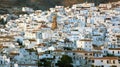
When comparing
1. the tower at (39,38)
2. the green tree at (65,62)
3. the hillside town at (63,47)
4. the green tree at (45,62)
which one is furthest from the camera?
the tower at (39,38)

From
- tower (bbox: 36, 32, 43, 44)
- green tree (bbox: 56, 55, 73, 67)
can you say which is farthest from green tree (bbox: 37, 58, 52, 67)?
tower (bbox: 36, 32, 43, 44)

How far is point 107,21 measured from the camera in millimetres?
77500

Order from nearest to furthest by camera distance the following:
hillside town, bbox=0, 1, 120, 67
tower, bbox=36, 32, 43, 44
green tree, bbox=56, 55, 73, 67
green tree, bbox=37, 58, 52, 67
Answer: green tree, bbox=37, 58, 52, 67
green tree, bbox=56, 55, 73, 67
hillside town, bbox=0, 1, 120, 67
tower, bbox=36, 32, 43, 44

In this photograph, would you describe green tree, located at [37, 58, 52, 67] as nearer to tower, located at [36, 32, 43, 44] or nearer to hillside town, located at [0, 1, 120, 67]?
hillside town, located at [0, 1, 120, 67]

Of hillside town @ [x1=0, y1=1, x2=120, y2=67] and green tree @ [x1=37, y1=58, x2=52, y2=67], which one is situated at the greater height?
hillside town @ [x1=0, y1=1, x2=120, y2=67]

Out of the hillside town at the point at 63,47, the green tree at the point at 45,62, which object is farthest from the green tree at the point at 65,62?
the green tree at the point at 45,62

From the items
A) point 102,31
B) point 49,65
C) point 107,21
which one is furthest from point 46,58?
point 107,21

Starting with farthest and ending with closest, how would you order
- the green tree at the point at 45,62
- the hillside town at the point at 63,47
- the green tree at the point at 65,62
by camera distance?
1. the hillside town at the point at 63,47
2. the green tree at the point at 65,62
3. the green tree at the point at 45,62

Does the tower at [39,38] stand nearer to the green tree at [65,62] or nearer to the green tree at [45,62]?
the green tree at [45,62]

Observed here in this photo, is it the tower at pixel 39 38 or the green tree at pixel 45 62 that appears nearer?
the green tree at pixel 45 62

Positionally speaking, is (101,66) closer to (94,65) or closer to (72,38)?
(94,65)

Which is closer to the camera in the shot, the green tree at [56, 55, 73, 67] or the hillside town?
the green tree at [56, 55, 73, 67]

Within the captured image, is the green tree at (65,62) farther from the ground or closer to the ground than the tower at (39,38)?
closer to the ground

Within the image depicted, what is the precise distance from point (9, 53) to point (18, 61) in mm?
2157
